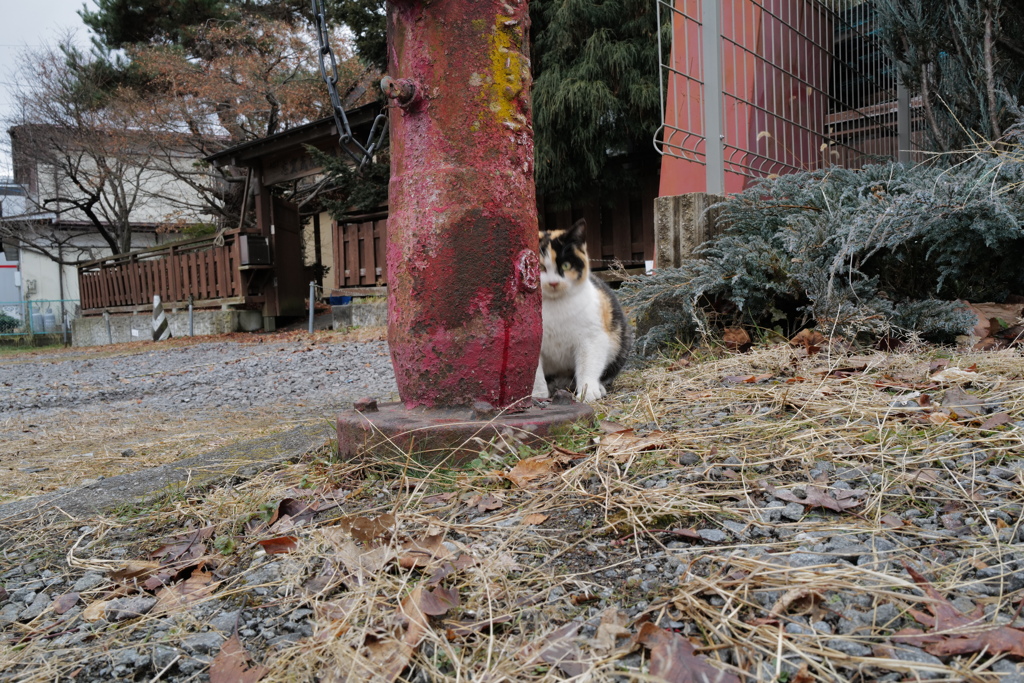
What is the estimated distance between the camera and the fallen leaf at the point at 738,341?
3.73 metres

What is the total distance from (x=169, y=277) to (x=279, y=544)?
14.5 m

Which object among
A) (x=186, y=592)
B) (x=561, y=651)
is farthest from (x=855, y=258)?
(x=186, y=592)

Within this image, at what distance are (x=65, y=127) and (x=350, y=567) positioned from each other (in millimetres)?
18769

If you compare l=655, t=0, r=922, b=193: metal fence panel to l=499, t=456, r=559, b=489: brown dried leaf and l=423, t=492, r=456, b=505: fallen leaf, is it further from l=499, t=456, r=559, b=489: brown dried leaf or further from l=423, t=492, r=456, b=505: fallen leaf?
l=423, t=492, r=456, b=505: fallen leaf

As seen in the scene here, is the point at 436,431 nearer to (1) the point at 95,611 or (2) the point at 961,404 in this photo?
(1) the point at 95,611

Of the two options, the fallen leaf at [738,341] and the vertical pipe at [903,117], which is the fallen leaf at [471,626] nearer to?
the fallen leaf at [738,341]

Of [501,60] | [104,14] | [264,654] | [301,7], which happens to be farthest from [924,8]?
[104,14]

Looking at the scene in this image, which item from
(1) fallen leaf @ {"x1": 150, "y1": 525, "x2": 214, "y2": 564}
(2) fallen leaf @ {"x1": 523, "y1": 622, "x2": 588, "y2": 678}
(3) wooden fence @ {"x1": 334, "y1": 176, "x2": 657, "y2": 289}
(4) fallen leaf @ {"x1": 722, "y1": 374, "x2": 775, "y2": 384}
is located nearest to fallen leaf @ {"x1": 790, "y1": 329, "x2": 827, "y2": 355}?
(4) fallen leaf @ {"x1": 722, "y1": 374, "x2": 775, "y2": 384}

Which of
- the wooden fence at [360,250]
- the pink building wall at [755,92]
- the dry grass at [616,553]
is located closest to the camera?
the dry grass at [616,553]

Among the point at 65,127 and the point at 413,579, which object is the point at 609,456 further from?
the point at 65,127

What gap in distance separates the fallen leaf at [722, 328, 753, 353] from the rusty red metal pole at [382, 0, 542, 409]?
6.90 feet

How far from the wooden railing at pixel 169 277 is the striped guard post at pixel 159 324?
10.1 inches

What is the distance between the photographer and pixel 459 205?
73.7 inches

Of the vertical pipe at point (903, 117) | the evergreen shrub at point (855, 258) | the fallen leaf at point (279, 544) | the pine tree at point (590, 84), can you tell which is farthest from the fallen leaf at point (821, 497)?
the pine tree at point (590, 84)
